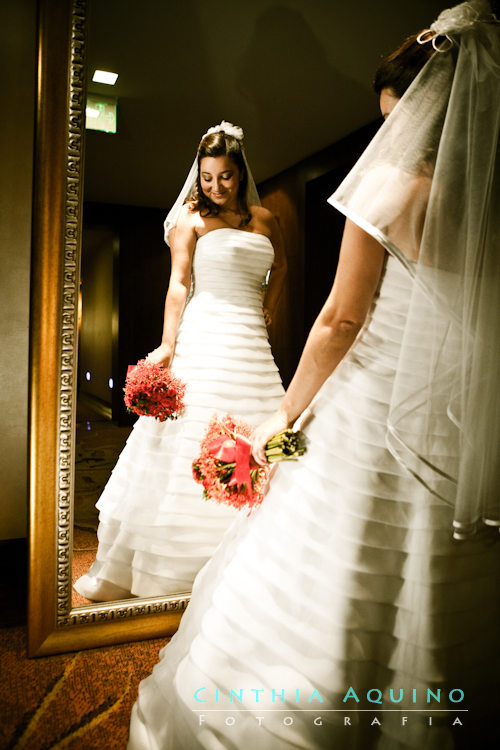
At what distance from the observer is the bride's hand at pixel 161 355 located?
1.95 meters

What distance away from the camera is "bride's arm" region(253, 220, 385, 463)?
1.26m

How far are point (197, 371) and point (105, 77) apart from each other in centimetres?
104

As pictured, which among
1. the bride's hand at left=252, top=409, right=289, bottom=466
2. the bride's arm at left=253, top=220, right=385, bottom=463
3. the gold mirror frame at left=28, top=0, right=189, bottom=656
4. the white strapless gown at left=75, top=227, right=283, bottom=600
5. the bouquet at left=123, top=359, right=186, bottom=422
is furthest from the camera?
the white strapless gown at left=75, top=227, right=283, bottom=600

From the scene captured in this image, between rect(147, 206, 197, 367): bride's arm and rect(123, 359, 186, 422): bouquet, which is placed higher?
rect(147, 206, 197, 367): bride's arm

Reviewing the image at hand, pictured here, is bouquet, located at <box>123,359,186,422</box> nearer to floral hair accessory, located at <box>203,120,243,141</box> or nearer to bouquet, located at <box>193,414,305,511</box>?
bouquet, located at <box>193,414,305,511</box>

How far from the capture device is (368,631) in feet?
3.94

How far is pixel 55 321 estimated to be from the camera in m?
1.79

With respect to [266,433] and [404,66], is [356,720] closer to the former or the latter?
[266,433]

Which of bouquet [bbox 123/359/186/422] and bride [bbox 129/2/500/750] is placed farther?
bouquet [bbox 123/359/186/422]

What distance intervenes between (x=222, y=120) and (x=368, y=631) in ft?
5.59

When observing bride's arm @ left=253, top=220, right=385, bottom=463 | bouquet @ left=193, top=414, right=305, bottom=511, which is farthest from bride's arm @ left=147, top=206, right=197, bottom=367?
bride's arm @ left=253, top=220, right=385, bottom=463

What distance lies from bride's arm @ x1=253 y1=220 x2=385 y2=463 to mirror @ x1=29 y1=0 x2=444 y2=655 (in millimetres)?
734

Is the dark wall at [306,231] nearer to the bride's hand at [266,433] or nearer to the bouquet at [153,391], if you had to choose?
the bouquet at [153,391]

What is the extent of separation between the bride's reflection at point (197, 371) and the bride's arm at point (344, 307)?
734 millimetres
